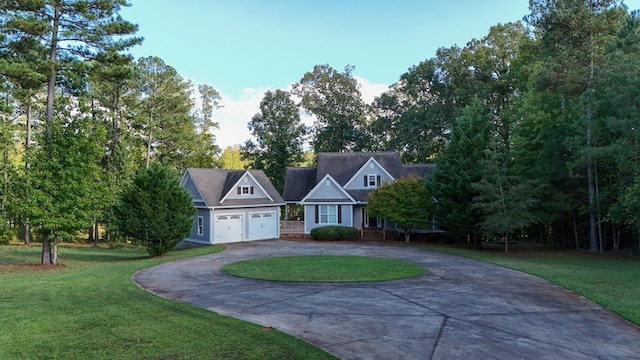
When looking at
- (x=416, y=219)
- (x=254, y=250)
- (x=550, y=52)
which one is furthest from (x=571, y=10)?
(x=254, y=250)

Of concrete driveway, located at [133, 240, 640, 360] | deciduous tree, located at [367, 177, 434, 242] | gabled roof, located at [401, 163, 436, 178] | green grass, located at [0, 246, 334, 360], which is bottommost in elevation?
concrete driveway, located at [133, 240, 640, 360]

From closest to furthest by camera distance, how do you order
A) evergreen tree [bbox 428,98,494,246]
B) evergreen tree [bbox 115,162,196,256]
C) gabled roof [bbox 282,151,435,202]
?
evergreen tree [bbox 115,162,196,256]
evergreen tree [bbox 428,98,494,246]
gabled roof [bbox 282,151,435,202]

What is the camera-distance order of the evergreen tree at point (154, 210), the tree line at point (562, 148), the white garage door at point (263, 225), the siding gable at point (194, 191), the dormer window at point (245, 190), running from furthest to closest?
the white garage door at point (263, 225) < the dormer window at point (245, 190) < the siding gable at point (194, 191) < the evergreen tree at point (154, 210) < the tree line at point (562, 148)

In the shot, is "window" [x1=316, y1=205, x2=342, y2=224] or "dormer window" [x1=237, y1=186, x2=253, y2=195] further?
"window" [x1=316, y1=205, x2=342, y2=224]

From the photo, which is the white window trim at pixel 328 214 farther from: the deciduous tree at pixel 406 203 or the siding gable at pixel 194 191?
the siding gable at pixel 194 191

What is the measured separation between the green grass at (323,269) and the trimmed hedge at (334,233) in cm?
970

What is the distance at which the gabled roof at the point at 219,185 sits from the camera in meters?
29.5

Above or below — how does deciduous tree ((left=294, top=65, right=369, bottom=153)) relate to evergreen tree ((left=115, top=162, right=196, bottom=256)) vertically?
above

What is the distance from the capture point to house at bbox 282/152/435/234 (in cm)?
3266

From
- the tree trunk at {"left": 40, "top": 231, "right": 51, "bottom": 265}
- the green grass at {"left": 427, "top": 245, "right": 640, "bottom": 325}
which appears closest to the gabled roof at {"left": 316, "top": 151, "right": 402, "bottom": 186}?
the green grass at {"left": 427, "top": 245, "right": 640, "bottom": 325}

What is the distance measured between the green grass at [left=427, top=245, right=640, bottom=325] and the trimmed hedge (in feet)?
26.9

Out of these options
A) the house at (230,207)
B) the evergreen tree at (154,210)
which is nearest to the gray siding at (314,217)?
the house at (230,207)

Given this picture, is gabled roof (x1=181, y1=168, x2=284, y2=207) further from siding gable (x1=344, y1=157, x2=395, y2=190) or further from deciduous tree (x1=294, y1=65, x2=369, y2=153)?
deciduous tree (x1=294, y1=65, x2=369, y2=153)

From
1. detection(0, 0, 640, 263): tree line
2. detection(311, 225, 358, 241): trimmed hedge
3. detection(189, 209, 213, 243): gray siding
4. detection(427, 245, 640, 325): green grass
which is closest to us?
detection(427, 245, 640, 325): green grass
